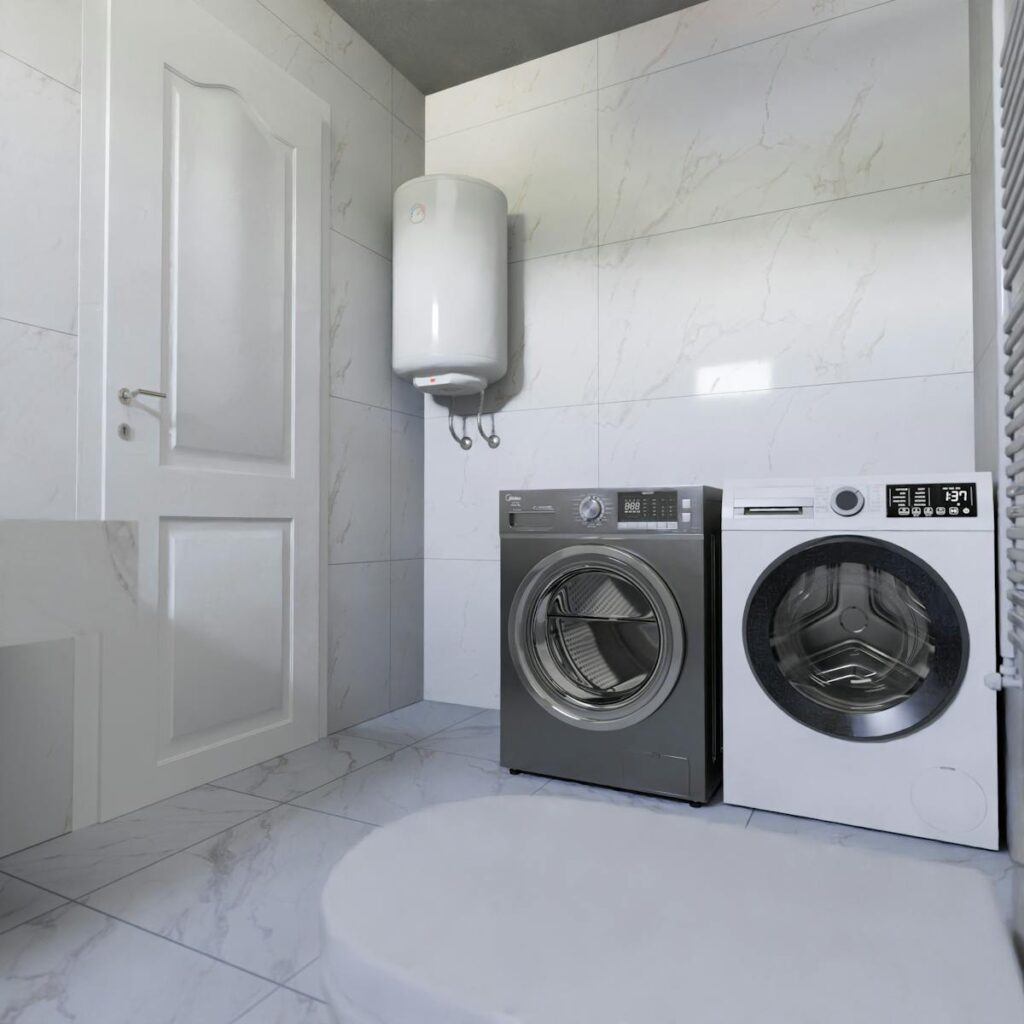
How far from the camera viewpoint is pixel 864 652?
182cm

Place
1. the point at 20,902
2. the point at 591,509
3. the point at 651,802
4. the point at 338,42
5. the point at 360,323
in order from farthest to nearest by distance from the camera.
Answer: the point at 360,323 → the point at 338,42 → the point at 591,509 → the point at 651,802 → the point at 20,902

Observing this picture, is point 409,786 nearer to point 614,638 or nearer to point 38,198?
point 614,638

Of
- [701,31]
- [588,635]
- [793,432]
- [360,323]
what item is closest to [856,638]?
[588,635]

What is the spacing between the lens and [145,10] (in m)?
1.91

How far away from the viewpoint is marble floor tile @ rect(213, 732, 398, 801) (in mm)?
2061

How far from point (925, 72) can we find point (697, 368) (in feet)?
3.61

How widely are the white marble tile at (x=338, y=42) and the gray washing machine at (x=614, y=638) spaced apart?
5.74ft

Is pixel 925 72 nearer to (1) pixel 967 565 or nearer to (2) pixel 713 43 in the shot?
(2) pixel 713 43

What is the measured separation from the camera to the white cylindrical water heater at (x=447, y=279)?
8.48ft

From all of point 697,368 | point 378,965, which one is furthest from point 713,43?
point 378,965

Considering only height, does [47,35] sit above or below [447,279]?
above

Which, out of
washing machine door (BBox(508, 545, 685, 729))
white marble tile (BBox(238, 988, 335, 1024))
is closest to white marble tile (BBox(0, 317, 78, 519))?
white marble tile (BBox(238, 988, 335, 1024))

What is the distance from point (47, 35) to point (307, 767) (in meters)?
2.02

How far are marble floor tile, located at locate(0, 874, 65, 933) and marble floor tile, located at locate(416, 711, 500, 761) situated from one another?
3.85ft
